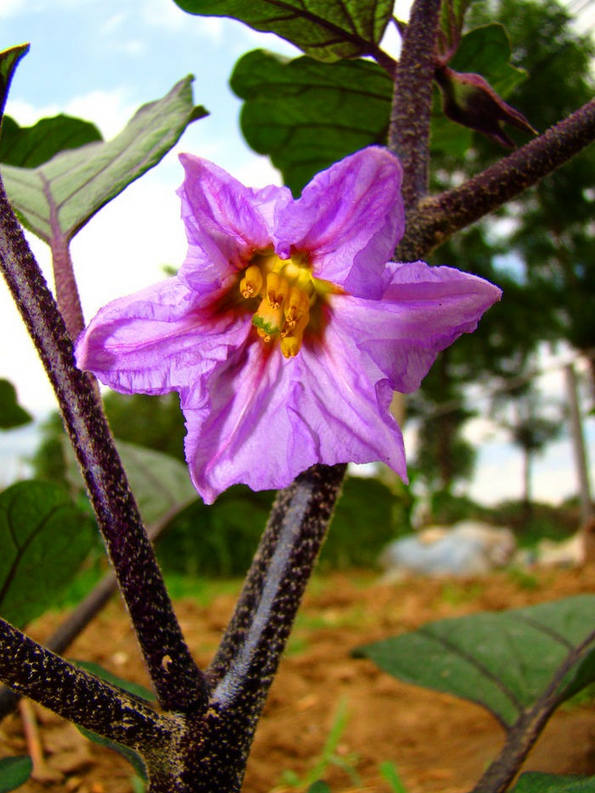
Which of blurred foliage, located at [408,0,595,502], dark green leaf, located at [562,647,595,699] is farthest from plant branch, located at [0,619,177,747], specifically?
blurred foliage, located at [408,0,595,502]

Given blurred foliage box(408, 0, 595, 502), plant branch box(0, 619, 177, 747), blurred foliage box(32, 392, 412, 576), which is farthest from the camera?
blurred foliage box(408, 0, 595, 502)

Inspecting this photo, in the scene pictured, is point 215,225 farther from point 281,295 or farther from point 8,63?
point 8,63

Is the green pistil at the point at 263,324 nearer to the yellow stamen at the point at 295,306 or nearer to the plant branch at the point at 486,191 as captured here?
the yellow stamen at the point at 295,306

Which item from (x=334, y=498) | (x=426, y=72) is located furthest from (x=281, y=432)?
(x=426, y=72)

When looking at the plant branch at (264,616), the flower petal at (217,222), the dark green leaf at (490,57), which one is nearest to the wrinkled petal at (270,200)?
the flower petal at (217,222)

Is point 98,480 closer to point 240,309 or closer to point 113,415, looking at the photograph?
point 240,309

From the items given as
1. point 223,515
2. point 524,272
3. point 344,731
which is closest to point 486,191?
point 223,515

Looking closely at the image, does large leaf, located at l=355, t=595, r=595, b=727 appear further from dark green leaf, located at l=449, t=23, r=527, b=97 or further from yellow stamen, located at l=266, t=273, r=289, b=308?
dark green leaf, located at l=449, t=23, r=527, b=97
